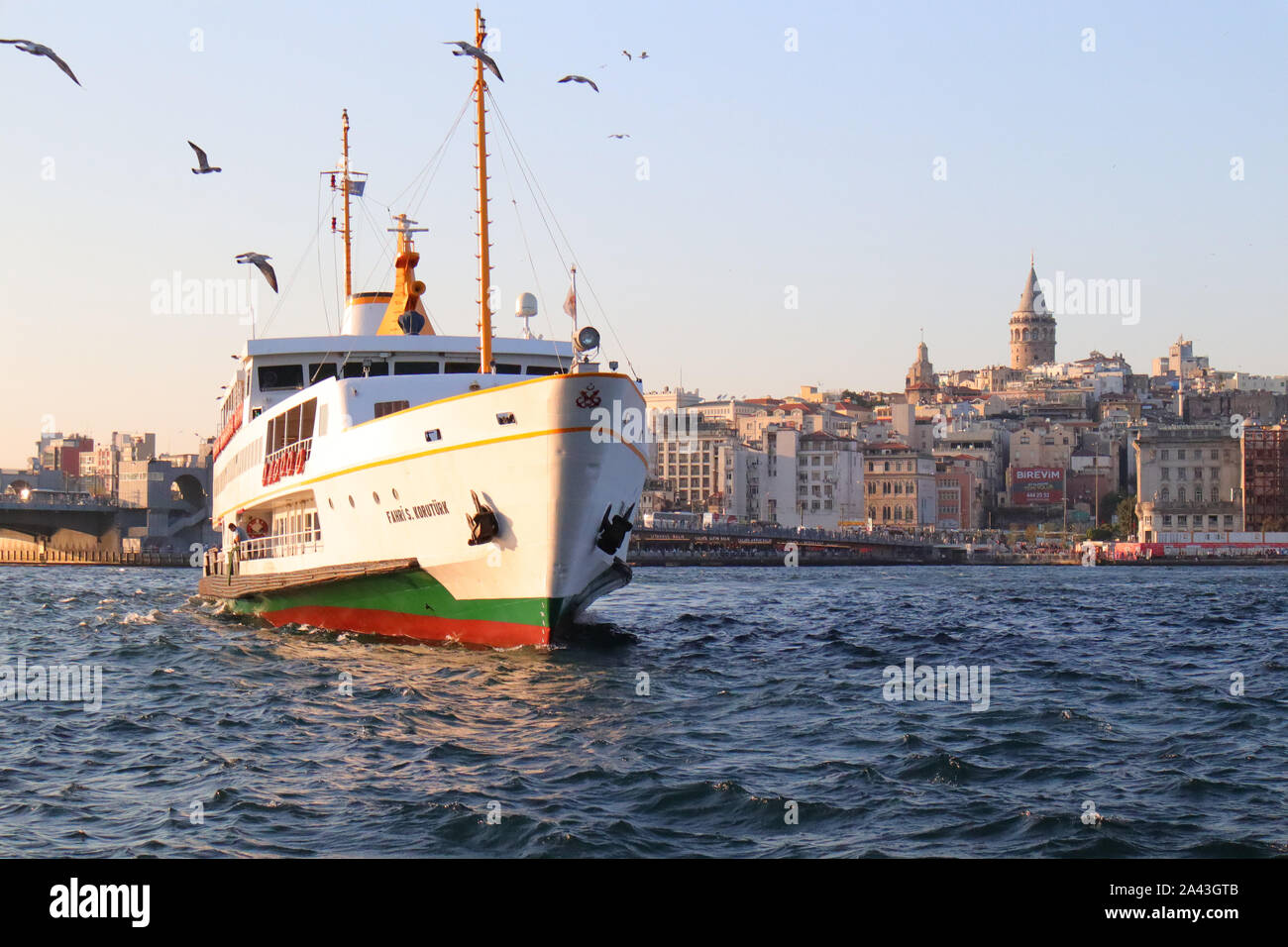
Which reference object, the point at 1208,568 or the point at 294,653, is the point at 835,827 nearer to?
the point at 294,653

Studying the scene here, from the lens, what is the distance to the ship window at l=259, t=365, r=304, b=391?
104 feet

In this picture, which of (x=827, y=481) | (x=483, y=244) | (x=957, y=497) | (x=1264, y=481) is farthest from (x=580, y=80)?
(x=957, y=497)

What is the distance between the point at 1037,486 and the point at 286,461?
508ft

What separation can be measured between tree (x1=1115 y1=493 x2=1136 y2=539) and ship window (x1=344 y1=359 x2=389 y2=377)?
129978 millimetres

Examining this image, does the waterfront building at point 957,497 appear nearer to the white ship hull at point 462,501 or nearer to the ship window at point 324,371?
the ship window at point 324,371

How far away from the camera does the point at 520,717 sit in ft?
53.0

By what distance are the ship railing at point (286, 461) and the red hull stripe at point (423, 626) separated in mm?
2703

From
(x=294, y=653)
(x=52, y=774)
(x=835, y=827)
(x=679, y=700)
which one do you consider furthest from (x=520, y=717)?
(x=294, y=653)

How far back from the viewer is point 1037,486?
17200 centimetres

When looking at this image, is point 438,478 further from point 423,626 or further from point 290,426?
point 290,426

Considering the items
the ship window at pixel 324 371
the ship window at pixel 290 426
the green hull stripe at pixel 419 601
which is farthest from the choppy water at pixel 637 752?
the ship window at pixel 324 371

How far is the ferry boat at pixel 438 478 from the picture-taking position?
21.4 m
